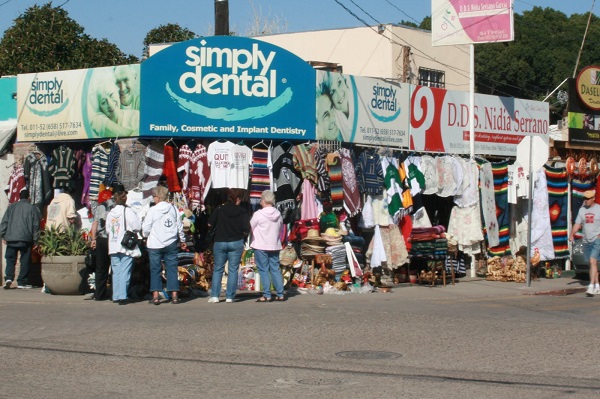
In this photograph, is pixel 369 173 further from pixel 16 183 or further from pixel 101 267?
pixel 16 183

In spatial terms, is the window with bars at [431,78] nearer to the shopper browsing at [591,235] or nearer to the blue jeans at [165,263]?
the shopper browsing at [591,235]

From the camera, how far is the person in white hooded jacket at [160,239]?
15.2 meters

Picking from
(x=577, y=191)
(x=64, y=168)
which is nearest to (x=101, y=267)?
(x=64, y=168)

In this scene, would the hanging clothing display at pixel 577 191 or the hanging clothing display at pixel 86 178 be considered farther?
the hanging clothing display at pixel 577 191

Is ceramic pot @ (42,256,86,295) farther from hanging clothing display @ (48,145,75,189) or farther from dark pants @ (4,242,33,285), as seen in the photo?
hanging clothing display @ (48,145,75,189)

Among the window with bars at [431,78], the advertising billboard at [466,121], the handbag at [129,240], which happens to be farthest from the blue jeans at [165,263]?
the window with bars at [431,78]

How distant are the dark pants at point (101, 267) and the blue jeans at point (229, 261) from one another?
1784 millimetres

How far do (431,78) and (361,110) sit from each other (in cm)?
2105

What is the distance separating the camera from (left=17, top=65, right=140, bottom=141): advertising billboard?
56.2 ft

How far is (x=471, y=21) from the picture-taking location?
20656mm

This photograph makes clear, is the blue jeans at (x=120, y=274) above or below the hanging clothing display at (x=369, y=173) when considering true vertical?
below

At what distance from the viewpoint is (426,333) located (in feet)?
39.5

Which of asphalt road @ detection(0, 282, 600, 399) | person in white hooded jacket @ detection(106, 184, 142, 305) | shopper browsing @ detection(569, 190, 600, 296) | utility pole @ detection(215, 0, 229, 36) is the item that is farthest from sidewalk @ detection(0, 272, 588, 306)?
utility pole @ detection(215, 0, 229, 36)

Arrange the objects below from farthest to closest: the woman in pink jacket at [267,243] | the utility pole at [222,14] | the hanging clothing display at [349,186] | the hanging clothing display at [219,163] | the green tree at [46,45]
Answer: the green tree at [46,45] < the utility pole at [222,14] < the hanging clothing display at [349,186] < the hanging clothing display at [219,163] < the woman in pink jacket at [267,243]
